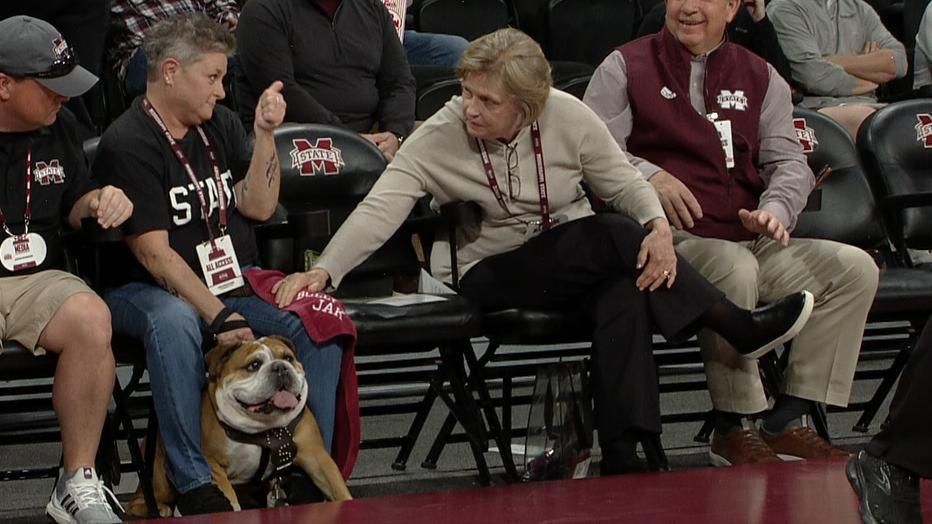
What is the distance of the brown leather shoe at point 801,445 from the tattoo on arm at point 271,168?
1.53 m

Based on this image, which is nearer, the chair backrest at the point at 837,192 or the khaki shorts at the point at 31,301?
the khaki shorts at the point at 31,301

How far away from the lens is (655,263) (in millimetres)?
3867

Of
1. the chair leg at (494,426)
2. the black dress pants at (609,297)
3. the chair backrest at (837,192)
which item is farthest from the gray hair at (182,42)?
the chair backrest at (837,192)

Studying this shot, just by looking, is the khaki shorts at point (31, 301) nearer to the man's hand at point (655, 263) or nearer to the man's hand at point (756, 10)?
the man's hand at point (655, 263)

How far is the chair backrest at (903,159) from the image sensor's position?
4.83 meters

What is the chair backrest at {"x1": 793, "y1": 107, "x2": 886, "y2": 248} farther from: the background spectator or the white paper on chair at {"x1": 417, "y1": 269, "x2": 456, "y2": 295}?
the background spectator

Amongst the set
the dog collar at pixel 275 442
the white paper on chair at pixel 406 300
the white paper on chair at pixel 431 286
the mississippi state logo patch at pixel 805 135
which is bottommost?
the dog collar at pixel 275 442

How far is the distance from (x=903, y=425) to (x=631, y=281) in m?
1.24

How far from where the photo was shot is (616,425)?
3814mm

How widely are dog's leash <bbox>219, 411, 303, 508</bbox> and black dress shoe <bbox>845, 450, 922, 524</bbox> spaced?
55.0 inches

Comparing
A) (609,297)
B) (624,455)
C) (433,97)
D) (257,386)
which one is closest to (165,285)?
(257,386)

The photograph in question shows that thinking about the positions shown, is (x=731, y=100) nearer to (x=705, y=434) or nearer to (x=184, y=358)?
(x=705, y=434)

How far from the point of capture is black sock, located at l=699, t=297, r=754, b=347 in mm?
3898

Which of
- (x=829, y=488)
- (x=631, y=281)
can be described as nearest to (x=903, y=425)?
(x=829, y=488)
